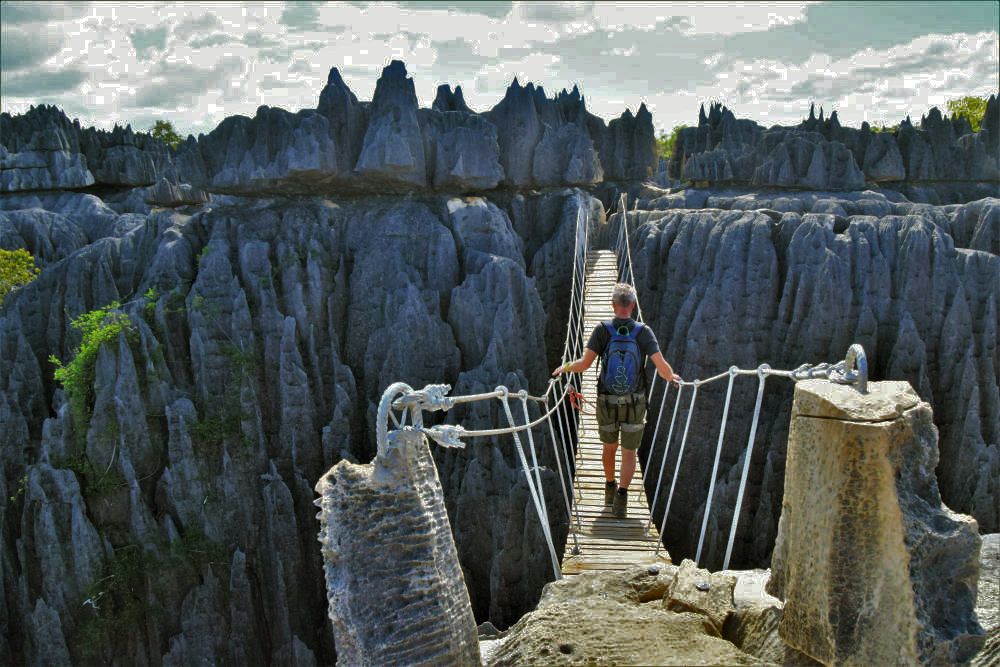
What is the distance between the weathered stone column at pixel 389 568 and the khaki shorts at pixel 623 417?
323cm

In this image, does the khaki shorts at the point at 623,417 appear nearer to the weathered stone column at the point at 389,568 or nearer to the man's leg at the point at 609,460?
the man's leg at the point at 609,460

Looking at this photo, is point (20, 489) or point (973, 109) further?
point (973, 109)

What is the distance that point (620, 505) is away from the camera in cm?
620

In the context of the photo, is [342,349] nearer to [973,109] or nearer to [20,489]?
[20,489]

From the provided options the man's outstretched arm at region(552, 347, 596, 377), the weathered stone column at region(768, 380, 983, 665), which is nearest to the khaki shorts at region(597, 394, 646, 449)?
the man's outstretched arm at region(552, 347, 596, 377)

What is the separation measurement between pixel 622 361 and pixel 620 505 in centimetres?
125

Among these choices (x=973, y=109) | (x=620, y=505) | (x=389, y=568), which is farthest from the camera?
(x=973, y=109)

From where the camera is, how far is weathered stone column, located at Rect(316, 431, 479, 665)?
2.72m

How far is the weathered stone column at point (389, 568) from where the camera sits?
107 inches

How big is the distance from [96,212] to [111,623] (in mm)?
23729

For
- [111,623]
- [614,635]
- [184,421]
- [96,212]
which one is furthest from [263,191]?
[96,212]

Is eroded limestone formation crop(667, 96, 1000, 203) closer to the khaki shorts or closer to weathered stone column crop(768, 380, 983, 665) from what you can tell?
the khaki shorts

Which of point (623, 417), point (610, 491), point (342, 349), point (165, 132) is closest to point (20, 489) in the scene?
point (342, 349)

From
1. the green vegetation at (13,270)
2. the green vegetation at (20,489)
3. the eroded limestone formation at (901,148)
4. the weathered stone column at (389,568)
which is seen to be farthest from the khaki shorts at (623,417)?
the green vegetation at (13,270)
